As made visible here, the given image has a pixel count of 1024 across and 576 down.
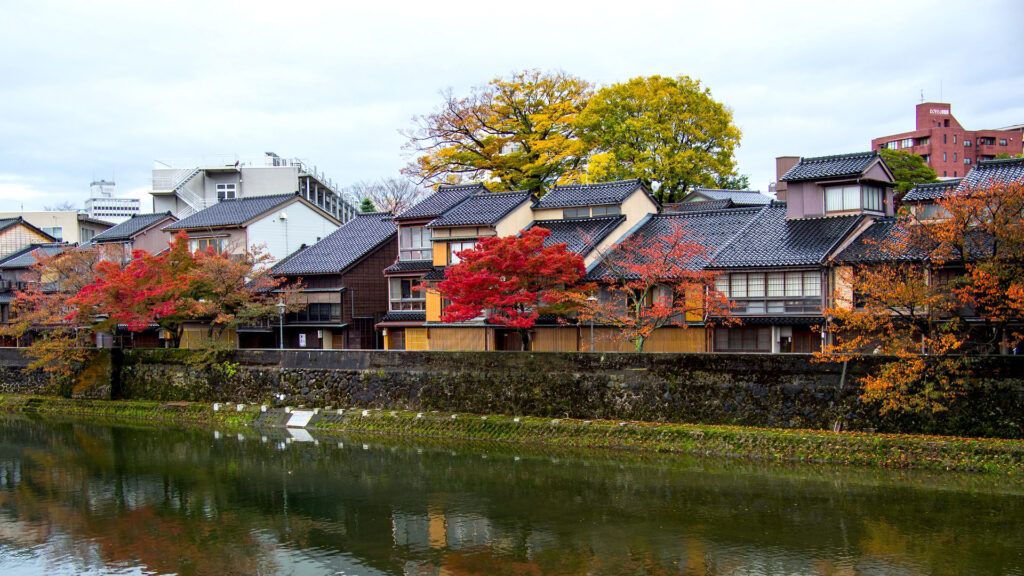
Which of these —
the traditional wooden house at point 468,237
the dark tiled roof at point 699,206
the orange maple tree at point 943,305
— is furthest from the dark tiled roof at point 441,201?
the orange maple tree at point 943,305

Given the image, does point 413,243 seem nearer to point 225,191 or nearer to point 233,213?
point 233,213

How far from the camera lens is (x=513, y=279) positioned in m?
33.9

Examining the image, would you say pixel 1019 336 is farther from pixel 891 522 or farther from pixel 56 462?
pixel 56 462

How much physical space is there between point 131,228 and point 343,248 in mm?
19258

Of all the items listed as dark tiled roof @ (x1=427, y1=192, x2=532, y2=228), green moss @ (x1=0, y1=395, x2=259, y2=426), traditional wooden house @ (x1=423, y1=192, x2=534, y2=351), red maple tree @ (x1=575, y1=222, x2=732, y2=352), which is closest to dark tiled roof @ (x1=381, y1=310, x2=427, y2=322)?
traditional wooden house @ (x1=423, y1=192, x2=534, y2=351)

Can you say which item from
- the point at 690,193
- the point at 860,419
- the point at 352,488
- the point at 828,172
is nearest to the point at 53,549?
the point at 352,488

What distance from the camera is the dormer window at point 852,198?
3519 centimetres

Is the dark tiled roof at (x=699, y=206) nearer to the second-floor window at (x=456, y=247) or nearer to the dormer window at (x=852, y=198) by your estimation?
the dormer window at (x=852, y=198)

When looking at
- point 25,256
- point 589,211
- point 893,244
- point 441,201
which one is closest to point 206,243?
point 441,201

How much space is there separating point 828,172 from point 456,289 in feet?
49.6

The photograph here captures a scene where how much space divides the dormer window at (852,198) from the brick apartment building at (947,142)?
44023 mm

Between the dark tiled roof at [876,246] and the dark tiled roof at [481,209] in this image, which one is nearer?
the dark tiled roof at [876,246]

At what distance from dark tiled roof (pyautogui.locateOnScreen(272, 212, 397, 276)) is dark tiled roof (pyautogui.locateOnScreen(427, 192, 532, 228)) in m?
6.06

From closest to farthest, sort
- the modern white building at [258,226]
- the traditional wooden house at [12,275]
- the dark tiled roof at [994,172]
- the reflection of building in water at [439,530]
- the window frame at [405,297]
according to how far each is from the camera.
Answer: the reflection of building in water at [439,530]
the dark tiled roof at [994,172]
the window frame at [405,297]
the modern white building at [258,226]
the traditional wooden house at [12,275]
